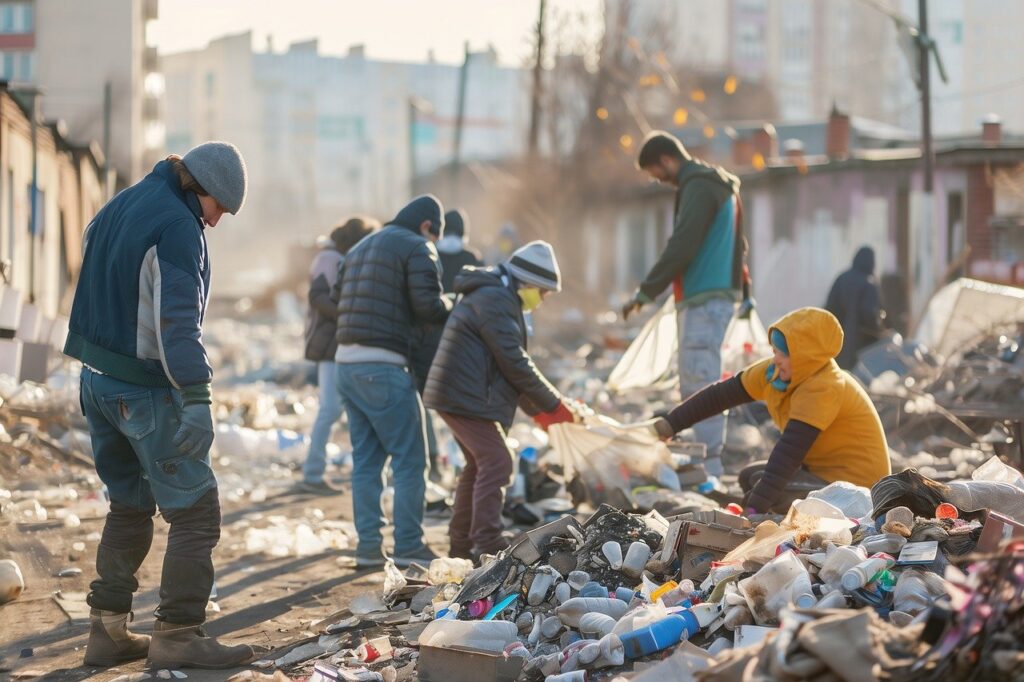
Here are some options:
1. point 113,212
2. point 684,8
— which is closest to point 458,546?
point 113,212

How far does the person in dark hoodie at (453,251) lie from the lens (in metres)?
10.6

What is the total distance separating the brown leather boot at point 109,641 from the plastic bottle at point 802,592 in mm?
2579

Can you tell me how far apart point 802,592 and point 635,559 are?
3.59 feet

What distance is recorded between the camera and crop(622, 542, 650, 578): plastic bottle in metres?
5.41

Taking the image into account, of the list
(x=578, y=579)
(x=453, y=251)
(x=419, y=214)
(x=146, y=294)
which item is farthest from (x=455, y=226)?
(x=146, y=294)

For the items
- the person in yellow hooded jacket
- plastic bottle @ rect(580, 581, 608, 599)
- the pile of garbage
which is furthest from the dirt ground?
the person in yellow hooded jacket

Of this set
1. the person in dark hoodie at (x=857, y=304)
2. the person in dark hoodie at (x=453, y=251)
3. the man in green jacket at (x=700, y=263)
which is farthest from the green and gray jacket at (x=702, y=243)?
the person in dark hoodie at (x=857, y=304)

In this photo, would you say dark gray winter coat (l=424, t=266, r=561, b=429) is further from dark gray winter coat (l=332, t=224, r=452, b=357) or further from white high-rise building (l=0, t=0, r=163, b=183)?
white high-rise building (l=0, t=0, r=163, b=183)

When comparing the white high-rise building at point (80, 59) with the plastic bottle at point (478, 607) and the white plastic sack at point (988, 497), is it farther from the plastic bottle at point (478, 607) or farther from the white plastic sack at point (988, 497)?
the white plastic sack at point (988, 497)

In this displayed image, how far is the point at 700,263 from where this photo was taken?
28.1 ft

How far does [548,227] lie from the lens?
1346 inches

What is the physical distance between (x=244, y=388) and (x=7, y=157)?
397cm

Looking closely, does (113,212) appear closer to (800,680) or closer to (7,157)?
(800,680)

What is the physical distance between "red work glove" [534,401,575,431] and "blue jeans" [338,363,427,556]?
2.19ft
